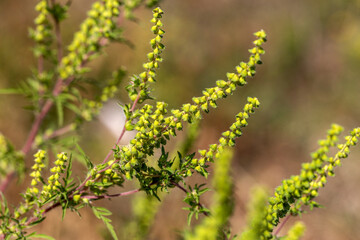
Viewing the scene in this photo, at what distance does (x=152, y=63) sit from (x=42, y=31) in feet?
4.33

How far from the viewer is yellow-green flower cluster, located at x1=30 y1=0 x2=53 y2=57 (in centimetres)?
255

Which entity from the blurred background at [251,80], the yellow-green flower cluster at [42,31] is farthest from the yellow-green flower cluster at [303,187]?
the blurred background at [251,80]

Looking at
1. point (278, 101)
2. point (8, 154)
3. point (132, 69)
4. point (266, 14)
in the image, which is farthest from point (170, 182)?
point (266, 14)

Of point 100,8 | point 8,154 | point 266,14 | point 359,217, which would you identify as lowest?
point 8,154

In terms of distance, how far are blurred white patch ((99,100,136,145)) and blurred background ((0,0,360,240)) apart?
0.37 ft

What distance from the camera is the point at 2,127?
227 inches

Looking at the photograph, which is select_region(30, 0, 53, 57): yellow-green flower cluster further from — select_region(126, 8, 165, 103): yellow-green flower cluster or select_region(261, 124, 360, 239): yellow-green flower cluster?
select_region(261, 124, 360, 239): yellow-green flower cluster

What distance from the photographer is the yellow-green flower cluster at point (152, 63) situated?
1.60m

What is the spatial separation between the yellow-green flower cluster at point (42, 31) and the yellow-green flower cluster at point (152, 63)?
1.20 meters

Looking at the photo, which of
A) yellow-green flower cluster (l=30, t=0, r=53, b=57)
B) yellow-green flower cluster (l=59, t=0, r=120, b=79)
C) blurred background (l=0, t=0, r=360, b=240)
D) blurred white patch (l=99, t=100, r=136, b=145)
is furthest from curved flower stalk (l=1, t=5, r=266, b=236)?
blurred white patch (l=99, t=100, r=136, b=145)

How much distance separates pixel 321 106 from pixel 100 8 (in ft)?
22.1

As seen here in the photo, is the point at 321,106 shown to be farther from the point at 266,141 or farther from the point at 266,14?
the point at 266,14

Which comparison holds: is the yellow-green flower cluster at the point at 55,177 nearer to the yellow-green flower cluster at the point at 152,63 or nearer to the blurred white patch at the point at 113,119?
the yellow-green flower cluster at the point at 152,63

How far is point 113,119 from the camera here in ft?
21.9
